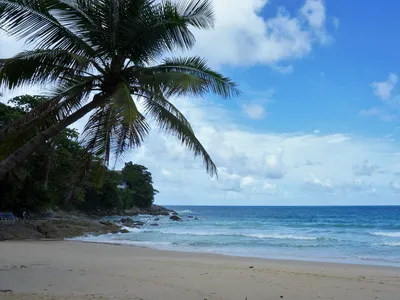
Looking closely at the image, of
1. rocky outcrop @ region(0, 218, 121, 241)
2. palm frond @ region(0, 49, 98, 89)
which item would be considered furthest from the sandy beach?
rocky outcrop @ region(0, 218, 121, 241)

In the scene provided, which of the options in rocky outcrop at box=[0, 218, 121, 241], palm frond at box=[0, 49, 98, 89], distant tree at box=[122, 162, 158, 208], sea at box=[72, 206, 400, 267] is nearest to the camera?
palm frond at box=[0, 49, 98, 89]

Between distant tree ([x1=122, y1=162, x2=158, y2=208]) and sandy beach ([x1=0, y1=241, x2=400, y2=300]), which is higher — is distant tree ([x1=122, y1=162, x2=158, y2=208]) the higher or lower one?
Result: the higher one

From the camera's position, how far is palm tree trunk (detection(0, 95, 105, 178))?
520cm

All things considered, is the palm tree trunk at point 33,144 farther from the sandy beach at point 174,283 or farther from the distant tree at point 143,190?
the distant tree at point 143,190

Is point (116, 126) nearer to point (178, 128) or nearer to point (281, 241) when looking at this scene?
point (178, 128)

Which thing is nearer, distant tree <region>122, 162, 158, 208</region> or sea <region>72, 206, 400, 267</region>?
sea <region>72, 206, 400, 267</region>

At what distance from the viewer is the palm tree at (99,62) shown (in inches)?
238

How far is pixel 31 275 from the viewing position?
7.79 metres

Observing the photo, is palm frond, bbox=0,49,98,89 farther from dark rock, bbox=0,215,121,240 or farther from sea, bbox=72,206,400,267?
dark rock, bbox=0,215,121,240

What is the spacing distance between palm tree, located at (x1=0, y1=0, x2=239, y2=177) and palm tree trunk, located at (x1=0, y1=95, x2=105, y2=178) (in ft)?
0.05

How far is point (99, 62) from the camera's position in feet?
22.3

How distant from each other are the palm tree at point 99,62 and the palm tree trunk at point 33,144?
0.02m

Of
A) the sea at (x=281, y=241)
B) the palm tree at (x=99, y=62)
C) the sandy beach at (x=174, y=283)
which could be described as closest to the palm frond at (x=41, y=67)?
the palm tree at (x=99, y=62)

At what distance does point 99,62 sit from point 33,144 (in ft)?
6.74
